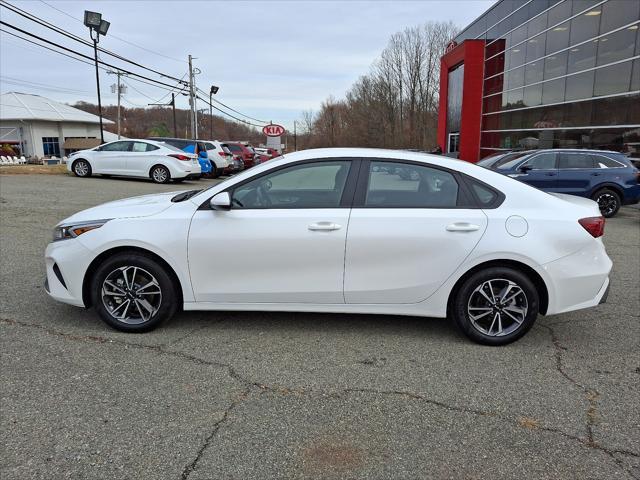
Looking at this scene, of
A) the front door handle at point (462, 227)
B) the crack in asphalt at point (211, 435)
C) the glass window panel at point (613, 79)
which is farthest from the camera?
the glass window panel at point (613, 79)

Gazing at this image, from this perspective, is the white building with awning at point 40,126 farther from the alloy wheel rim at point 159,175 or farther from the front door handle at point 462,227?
the front door handle at point 462,227

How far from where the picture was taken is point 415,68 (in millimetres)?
61469

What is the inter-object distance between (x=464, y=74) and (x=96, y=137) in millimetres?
43798

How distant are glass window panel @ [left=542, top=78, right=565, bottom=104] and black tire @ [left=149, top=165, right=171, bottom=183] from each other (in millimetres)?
15864

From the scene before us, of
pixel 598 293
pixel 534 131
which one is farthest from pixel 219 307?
pixel 534 131

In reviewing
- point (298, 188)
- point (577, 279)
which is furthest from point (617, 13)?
point (298, 188)

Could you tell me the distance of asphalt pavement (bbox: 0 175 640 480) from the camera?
8.47 feet

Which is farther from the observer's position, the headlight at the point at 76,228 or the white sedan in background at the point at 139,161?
the white sedan in background at the point at 139,161

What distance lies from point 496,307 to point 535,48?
22.8m

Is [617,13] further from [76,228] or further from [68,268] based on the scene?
[68,268]

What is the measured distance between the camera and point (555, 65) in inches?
820

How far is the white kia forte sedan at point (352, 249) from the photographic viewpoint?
392 centimetres

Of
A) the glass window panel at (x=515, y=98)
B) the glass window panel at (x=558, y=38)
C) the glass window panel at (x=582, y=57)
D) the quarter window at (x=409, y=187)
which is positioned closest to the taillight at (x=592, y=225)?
the quarter window at (x=409, y=187)

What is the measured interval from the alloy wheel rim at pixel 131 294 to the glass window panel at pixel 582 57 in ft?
62.7
